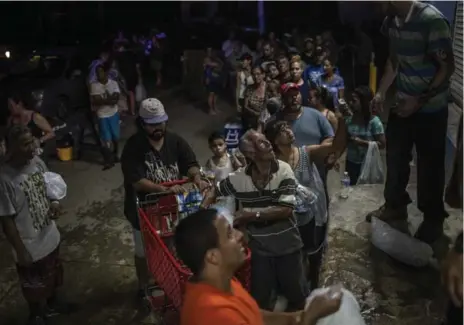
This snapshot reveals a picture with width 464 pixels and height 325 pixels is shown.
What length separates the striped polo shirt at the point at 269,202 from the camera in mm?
3635

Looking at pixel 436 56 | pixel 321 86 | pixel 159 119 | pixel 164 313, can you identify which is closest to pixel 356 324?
pixel 164 313

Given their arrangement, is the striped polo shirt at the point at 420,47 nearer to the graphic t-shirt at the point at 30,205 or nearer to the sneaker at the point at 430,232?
the sneaker at the point at 430,232

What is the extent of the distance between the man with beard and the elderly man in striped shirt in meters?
0.71

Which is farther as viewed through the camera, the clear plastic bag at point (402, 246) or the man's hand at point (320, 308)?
the clear plastic bag at point (402, 246)

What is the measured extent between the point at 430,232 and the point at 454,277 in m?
2.00

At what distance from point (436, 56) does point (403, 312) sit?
163cm

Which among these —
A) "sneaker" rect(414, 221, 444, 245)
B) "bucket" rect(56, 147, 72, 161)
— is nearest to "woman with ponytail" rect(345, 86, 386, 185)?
"sneaker" rect(414, 221, 444, 245)

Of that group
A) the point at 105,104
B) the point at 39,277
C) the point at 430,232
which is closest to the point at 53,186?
the point at 39,277

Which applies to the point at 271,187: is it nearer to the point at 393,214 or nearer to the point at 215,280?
the point at 393,214

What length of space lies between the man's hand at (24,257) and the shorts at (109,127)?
442 centimetres

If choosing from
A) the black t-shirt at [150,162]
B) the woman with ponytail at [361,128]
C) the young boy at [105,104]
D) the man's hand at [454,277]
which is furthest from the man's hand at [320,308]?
the young boy at [105,104]

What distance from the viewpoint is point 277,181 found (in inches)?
143

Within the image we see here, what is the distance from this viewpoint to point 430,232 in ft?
13.0

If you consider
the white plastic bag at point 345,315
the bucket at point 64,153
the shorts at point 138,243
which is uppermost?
the white plastic bag at point 345,315
